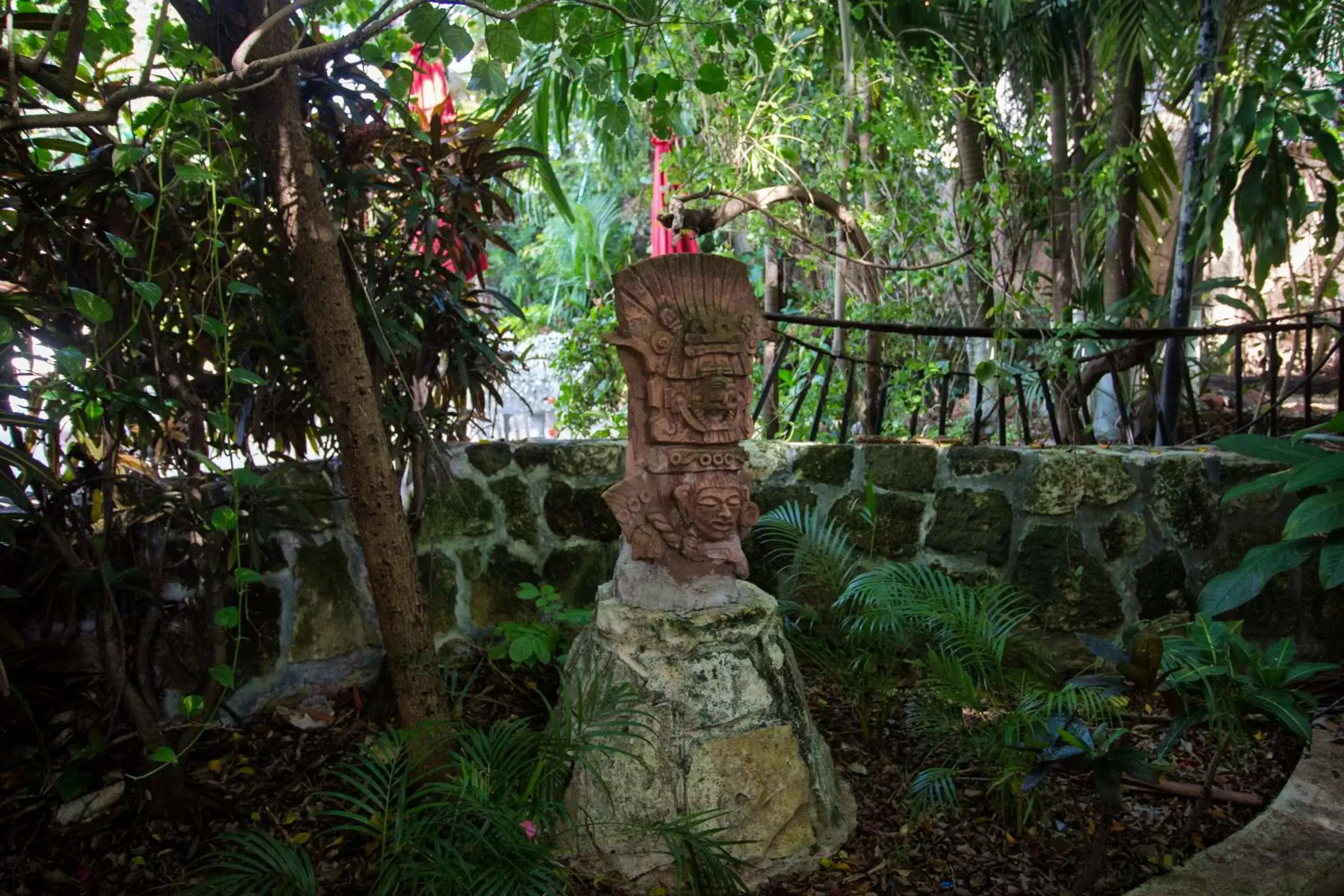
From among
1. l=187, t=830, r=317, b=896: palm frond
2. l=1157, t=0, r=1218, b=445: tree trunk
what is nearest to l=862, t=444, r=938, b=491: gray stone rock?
l=1157, t=0, r=1218, b=445: tree trunk

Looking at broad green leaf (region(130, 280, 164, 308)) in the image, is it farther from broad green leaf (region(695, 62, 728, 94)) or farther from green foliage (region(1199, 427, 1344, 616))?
green foliage (region(1199, 427, 1344, 616))

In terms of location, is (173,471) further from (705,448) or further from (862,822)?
(862,822)

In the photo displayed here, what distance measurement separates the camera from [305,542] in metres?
2.89

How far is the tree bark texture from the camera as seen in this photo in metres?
4.48

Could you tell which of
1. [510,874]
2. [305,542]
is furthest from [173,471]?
[510,874]

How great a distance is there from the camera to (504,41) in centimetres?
196

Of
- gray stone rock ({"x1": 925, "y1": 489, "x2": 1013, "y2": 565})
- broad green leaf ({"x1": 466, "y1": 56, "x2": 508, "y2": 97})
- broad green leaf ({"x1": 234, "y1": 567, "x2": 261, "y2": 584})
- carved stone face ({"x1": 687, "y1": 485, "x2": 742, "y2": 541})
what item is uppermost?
broad green leaf ({"x1": 466, "y1": 56, "x2": 508, "y2": 97})

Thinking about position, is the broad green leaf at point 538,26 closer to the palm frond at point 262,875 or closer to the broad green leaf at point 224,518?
the broad green leaf at point 224,518

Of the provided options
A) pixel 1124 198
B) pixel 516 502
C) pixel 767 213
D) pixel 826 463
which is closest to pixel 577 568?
pixel 516 502

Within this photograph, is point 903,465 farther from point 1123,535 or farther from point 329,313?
point 329,313

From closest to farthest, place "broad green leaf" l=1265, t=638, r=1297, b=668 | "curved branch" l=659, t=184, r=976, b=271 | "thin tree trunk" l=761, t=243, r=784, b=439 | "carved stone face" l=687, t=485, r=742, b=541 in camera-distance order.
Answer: "broad green leaf" l=1265, t=638, r=1297, b=668 < "carved stone face" l=687, t=485, r=742, b=541 < "curved branch" l=659, t=184, r=976, b=271 < "thin tree trunk" l=761, t=243, r=784, b=439

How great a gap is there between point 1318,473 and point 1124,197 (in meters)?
2.72

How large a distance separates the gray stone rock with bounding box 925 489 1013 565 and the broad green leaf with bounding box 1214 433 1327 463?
713 millimetres

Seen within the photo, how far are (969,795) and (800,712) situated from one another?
1.69ft
